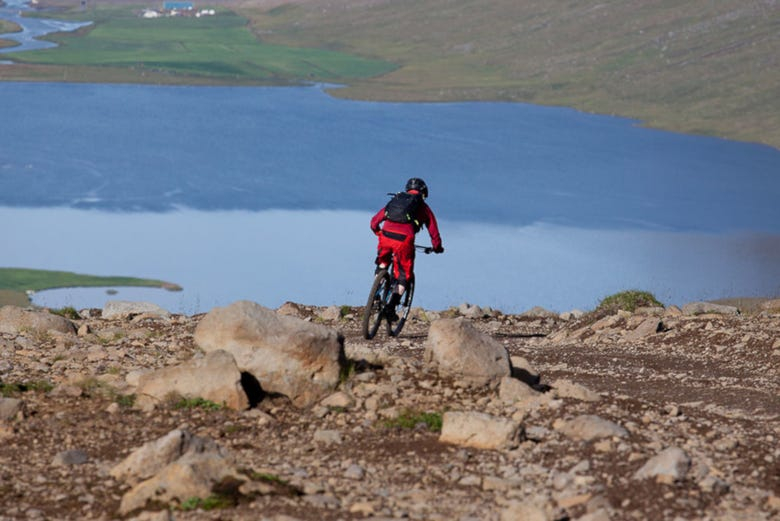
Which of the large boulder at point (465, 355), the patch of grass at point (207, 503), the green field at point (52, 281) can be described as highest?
the large boulder at point (465, 355)

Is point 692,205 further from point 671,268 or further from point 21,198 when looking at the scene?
point 21,198

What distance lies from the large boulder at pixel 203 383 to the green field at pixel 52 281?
168ft

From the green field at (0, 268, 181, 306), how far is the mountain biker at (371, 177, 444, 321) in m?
47.5

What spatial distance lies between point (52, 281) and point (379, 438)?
55.8 metres

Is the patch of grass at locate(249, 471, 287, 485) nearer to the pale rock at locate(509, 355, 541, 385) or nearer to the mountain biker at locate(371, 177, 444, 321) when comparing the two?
the pale rock at locate(509, 355, 541, 385)

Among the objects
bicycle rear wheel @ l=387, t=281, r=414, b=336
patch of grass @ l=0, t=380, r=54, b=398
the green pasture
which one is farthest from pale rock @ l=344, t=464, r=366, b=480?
the green pasture

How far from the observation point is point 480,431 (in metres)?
8.85

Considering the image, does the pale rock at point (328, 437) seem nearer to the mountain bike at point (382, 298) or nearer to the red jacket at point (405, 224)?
→ the red jacket at point (405, 224)

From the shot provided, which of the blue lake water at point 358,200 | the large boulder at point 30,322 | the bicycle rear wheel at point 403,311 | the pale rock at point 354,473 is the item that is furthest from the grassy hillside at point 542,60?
the pale rock at point 354,473

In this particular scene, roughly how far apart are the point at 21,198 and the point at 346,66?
3704 inches

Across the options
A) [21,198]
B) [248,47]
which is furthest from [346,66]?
[21,198]

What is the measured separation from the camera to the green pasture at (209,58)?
161m

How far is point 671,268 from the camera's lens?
2729 inches

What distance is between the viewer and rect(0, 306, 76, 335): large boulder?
1385cm
